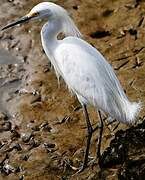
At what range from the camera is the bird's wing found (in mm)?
4512

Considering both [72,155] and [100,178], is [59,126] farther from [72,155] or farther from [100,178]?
[100,178]

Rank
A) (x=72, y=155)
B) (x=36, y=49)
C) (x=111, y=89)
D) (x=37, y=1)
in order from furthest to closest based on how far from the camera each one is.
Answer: (x=37, y=1) → (x=36, y=49) → (x=72, y=155) → (x=111, y=89)

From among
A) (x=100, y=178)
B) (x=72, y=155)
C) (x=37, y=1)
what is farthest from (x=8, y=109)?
(x=37, y=1)

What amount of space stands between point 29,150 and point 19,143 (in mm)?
136

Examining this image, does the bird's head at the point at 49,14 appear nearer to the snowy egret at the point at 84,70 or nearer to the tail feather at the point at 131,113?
the snowy egret at the point at 84,70

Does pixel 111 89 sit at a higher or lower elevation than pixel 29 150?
higher

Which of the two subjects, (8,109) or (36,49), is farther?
(36,49)

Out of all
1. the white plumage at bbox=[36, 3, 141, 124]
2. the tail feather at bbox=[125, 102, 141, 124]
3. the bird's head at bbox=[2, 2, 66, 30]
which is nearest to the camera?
the tail feather at bbox=[125, 102, 141, 124]

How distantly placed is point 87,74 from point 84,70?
1.6 inches

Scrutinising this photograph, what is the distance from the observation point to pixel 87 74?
4.53m

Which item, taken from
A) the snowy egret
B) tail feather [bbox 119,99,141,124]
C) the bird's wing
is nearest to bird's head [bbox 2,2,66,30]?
the snowy egret

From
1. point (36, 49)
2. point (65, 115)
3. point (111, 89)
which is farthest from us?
point (36, 49)

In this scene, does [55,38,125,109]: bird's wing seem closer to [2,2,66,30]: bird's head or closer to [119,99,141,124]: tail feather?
[119,99,141,124]: tail feather

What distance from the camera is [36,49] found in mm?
6258
